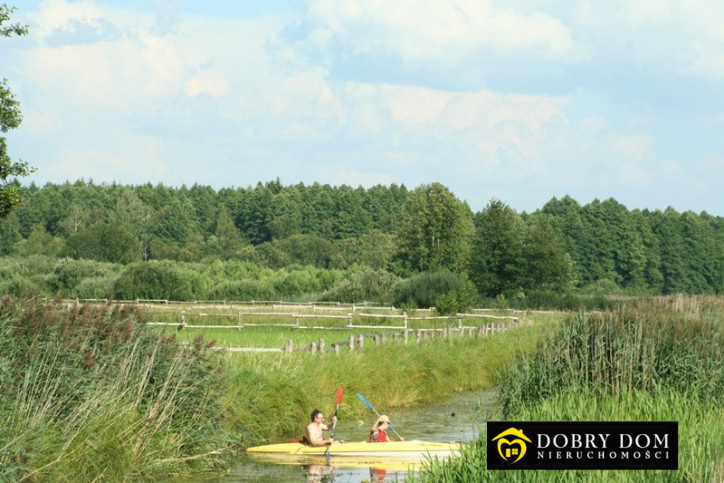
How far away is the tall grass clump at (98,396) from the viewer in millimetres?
10711

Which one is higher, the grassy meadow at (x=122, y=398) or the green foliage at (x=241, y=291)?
the green foliage at (x=241, y=291)

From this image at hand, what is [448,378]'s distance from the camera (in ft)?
82.7

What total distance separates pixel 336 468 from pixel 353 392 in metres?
5.38

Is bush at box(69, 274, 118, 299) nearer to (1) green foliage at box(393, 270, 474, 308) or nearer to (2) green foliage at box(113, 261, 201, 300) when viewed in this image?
(2) green foliage at box(113, 261, 201, 300)

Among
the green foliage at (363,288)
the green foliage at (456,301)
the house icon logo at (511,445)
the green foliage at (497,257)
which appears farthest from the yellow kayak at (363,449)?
the green foliage at (497,257)

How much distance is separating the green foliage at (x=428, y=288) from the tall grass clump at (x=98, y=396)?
38025 mm

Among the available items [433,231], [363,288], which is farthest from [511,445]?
[433,231]

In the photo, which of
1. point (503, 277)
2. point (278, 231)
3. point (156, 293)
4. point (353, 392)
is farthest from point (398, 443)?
point (278, 231)

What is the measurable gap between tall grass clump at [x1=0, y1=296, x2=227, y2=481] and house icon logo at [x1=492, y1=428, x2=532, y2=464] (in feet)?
14.4

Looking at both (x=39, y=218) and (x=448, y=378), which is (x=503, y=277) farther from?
(x=39, y=218)

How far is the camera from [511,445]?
9.30m

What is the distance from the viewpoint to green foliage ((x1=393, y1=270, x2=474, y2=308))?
52.9 meters

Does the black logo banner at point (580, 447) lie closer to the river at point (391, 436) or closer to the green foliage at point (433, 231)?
the river at point (391, 436)

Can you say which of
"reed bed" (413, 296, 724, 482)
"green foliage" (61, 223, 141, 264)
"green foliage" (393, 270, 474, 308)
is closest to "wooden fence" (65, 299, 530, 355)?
"green foliage" (393, 270, 474, 308)
